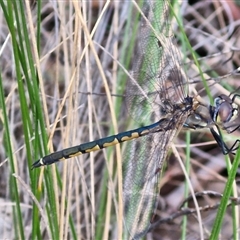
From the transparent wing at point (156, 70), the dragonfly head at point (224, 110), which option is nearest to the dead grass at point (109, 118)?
the transparent wing at point (156, 70)

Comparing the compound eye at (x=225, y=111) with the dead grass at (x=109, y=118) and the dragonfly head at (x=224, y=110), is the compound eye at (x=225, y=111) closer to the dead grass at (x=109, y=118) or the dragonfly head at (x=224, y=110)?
Result: the dragonfly head at (x=224, y=110)

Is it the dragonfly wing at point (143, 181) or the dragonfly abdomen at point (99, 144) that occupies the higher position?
the dragonfly abdomen at point (99, 144)

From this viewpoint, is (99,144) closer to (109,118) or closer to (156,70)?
(156,70)

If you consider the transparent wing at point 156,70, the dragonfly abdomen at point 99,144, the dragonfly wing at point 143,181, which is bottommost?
the dragonfly wing at point 143,181

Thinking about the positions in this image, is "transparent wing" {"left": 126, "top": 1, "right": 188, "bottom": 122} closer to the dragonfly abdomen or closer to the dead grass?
the dragonfly abdomen

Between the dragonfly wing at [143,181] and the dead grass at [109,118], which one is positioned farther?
the dead grass at [109,118]

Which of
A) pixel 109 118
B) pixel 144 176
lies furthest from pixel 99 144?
pixel 109 118
